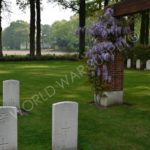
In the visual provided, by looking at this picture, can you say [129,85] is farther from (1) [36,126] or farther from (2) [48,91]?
(1) [36,126]

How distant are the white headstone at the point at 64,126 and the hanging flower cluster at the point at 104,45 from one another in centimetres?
487

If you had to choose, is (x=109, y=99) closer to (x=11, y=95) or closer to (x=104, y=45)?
(x=104, y=45)

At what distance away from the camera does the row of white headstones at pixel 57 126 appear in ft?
23.9

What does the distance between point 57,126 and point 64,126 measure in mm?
154

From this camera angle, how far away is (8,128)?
24.0 feet

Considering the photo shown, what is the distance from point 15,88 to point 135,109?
405cm

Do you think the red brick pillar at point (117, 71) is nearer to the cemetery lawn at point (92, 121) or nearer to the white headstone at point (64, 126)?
the cemetery lawn at point (92, 121)

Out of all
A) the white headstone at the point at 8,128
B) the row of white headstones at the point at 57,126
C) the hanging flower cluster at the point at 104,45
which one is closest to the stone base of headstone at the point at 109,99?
the hanging flower cluster at the point at 104,45

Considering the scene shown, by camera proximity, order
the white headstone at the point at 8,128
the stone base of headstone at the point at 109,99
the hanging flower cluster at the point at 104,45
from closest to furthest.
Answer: the white headstone at the point at 8,128 < the hanging flower cluster at the point at 104,45 < the stone base of headstone at the point at 109,99

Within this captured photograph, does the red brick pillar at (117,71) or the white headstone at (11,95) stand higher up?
the red brick pillar at (117,71)

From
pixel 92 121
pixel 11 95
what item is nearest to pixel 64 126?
pixel 92 121

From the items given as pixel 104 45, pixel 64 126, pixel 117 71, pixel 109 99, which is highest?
pixel 104 45

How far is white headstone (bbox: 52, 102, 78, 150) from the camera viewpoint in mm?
7552

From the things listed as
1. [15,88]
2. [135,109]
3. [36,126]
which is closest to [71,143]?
[36,126]
